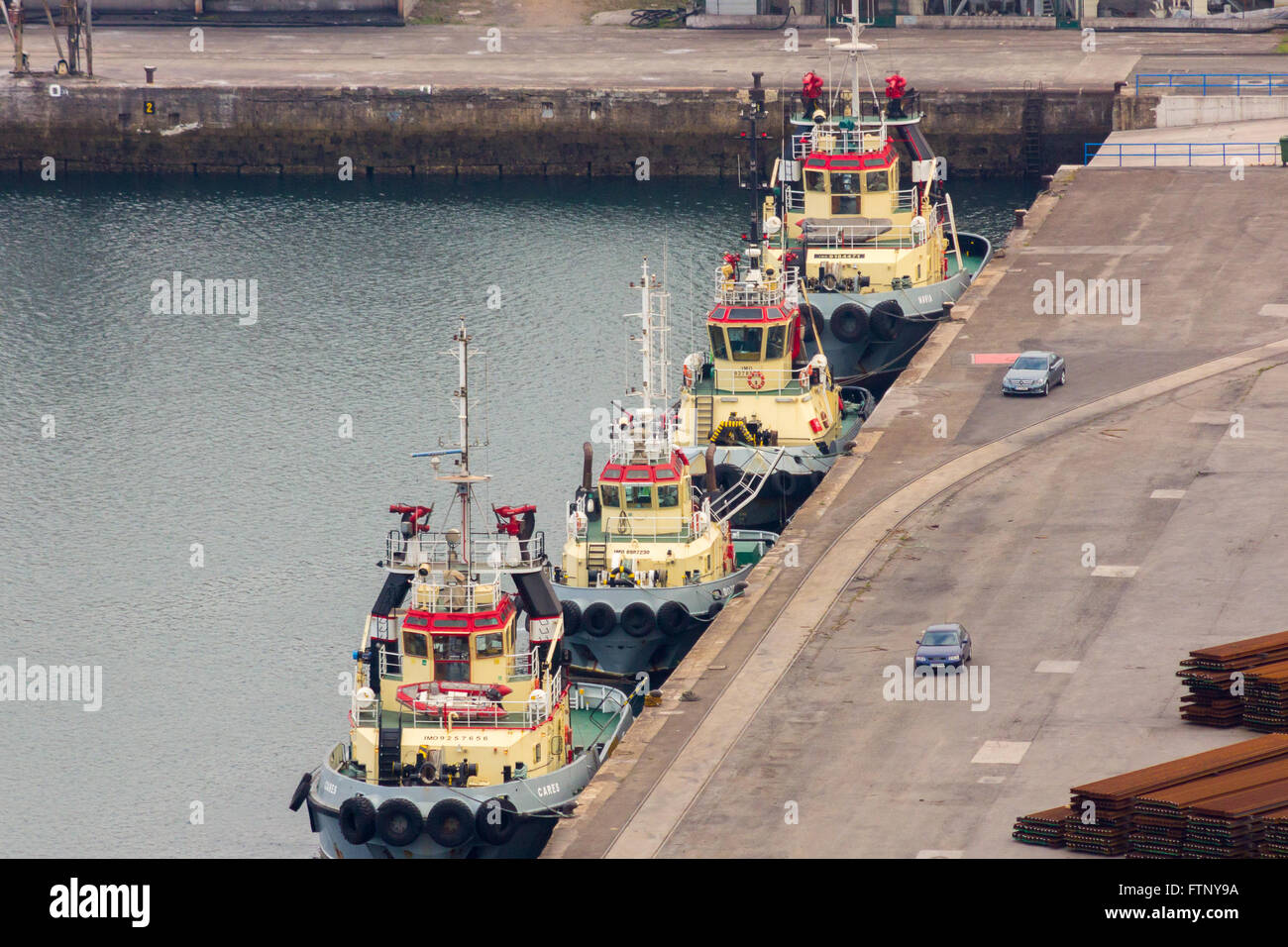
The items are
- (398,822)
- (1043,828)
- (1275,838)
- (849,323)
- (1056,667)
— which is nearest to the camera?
(1275,838)

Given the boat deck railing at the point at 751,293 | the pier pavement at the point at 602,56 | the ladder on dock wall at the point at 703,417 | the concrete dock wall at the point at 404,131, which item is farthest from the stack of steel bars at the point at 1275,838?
the concrete dock wall at the point at 404,131

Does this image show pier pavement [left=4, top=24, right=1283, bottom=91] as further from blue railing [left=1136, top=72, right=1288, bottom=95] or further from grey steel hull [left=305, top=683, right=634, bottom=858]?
grey steel hull [left=305, top=683, right=634, bottom=858]

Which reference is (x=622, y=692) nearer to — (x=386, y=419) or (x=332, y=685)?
(x=332, y=685)

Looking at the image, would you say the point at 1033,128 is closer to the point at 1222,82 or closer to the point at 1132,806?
the point at 1222,82

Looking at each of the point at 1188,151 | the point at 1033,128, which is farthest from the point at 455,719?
the point at 1033,128

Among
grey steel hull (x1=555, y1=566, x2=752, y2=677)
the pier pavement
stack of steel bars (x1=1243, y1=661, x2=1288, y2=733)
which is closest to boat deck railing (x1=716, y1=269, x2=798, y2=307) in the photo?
grey steel hull (x1=555, y1=566, x2=752, y2=677)
